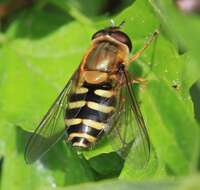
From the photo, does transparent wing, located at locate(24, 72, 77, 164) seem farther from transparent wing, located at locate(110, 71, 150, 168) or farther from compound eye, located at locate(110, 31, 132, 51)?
compound eye, located at locate(110, 31, 132, 51)

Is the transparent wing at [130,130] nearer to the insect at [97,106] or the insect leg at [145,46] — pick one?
the insect at [97,106]

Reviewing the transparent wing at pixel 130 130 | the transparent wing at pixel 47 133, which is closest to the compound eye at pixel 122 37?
the transparent wing at pixel 130 130

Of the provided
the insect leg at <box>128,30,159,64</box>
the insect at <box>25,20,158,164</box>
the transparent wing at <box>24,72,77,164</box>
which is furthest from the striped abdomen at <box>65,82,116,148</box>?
the insect leg at <box>128,30,159,64</box>

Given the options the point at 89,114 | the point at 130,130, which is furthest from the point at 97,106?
the point at 130,130

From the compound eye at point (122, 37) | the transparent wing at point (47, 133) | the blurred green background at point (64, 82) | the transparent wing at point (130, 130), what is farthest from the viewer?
the compound eye at point (122, 37)

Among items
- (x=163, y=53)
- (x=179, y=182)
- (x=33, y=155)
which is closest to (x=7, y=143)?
(x=33, y=155)

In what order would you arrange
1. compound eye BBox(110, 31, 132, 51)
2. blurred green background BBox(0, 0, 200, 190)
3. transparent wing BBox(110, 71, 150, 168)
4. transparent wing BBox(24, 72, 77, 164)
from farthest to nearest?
1. compound eye BBox(110, 31, 132, 51)
2. transparent wing BBox(24, 72, 77, 164)
3. transparent wing BBox(110, 71, 150, 168)
4. blurred green background BBox(0, 0, 200, 190)
